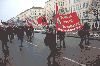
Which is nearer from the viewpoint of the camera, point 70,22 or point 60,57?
point 70,22

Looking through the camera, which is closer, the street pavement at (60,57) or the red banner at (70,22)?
the street pavement at (60,57)

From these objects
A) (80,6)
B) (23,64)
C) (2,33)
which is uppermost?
(80,6)

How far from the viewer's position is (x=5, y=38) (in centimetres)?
1884

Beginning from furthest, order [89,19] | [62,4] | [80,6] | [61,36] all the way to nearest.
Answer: [62,4]
[80,6]
[89,19]
[61,36]

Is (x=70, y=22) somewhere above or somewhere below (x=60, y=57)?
above

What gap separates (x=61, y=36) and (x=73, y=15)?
7117mm

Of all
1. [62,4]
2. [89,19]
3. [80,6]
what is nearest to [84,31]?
[89,19]

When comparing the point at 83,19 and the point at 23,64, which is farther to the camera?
the point at 83,19

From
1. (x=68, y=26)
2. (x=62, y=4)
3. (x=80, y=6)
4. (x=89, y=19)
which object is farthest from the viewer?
(x=62, y=4)

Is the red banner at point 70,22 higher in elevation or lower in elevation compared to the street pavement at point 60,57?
higher

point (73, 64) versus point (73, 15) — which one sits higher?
point (73, 15)

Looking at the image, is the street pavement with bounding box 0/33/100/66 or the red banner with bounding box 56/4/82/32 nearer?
the street pavement with bounding box 0/33/100/66

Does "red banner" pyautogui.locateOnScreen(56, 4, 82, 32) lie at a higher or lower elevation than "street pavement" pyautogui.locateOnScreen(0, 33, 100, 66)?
higher

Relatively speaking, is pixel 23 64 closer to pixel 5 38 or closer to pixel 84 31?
pixel 5 38
